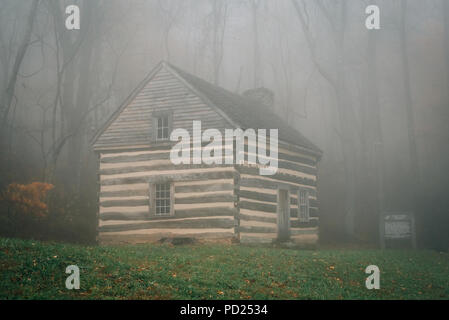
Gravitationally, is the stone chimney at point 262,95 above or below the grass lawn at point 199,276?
above

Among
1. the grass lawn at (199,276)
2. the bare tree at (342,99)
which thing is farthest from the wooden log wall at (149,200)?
the bare tree at (342,99)

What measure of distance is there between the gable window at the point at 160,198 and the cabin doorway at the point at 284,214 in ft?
16.7

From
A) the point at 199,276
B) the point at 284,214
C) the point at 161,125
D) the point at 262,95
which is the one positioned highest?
the point at 262,95

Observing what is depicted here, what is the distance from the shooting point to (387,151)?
124ft

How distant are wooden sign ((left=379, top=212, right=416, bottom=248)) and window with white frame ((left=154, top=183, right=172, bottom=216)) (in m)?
9.48

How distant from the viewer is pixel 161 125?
19.0m

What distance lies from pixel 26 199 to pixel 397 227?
1674 centimetres

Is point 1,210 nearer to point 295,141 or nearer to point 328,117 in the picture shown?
point 295,141

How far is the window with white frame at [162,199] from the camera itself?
718 inches

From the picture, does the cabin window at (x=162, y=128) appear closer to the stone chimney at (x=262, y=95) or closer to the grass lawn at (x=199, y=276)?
the grass lawn at (x=199, y=276)

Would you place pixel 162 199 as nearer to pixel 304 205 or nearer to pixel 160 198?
pixel 160 198

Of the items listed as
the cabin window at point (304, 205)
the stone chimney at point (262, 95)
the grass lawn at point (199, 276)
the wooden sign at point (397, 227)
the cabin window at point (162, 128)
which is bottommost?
the grass lawn at point (199, 276)

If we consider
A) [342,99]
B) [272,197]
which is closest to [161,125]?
[272,197]
